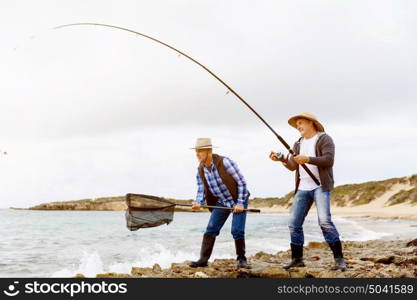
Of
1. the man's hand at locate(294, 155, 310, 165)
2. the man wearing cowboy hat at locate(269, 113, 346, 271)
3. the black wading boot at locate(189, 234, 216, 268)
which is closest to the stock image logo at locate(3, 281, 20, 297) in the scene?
the black wading boot at locate(189, 234, 216, 268)

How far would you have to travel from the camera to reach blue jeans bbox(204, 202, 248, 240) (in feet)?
20.9

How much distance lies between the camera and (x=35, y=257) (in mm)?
15594

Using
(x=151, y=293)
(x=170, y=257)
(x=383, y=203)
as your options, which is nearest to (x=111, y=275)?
(x=151, y=293)

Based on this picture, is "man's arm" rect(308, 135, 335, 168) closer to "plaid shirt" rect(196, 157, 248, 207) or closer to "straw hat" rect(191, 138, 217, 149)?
"plaid shirt" rect(196, 157, 248, 207)

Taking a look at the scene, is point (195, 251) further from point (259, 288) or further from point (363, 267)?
point (259, 288)

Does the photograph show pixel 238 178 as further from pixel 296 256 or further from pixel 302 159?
pixel 296 256

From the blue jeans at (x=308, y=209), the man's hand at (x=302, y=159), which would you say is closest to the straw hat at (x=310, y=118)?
the man's hand at (x=302, y=159)

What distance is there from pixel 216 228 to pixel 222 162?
898 mm

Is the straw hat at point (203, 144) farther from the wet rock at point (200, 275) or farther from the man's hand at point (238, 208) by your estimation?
the wet rock at point (200, 275)

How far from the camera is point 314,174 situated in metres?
5.96

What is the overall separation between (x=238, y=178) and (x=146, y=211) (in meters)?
1.22

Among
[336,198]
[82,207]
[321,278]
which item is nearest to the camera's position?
[321,278]

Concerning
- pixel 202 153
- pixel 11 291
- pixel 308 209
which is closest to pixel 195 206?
pixel 202 153

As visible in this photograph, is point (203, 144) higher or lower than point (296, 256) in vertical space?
higher
